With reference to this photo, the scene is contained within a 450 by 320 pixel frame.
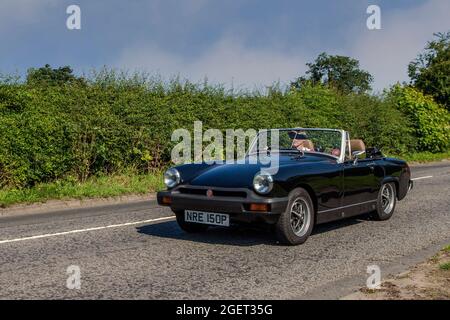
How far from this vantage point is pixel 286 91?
20.7 m

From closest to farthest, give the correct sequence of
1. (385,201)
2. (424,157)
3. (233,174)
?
(233,174) < (385,201) < (424,157)

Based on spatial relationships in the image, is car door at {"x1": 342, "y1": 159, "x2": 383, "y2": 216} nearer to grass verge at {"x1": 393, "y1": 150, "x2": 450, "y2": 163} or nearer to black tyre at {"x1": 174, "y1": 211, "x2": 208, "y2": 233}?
black tyre at {"x1": 174, "y1": 211, "x2": 208, "y2": 233}

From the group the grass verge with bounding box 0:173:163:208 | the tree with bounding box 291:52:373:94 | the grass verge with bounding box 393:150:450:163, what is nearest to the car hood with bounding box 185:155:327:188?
the grass verge with bounding box 0:173:163:208

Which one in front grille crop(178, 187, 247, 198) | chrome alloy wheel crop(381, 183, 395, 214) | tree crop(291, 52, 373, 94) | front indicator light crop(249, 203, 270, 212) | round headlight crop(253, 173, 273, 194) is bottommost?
chrome alloy wheel crop(381, 183, 395, 214)

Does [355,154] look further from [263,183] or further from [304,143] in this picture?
[263,183]

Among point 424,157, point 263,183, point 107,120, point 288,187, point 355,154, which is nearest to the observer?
point 263,183

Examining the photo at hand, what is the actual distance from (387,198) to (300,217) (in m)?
2.56

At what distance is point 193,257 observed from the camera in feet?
19.2

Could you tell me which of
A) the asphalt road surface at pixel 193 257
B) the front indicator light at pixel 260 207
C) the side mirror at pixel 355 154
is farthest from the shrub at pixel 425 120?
the front indicator light at pixel 260 207

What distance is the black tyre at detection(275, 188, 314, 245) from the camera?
20.2 feet

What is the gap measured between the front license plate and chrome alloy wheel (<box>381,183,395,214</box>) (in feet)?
10.7

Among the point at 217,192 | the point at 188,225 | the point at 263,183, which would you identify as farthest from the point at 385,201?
the point at 217,192

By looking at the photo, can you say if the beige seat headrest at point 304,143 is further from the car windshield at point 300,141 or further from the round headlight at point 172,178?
the round headlight at point 172,178
